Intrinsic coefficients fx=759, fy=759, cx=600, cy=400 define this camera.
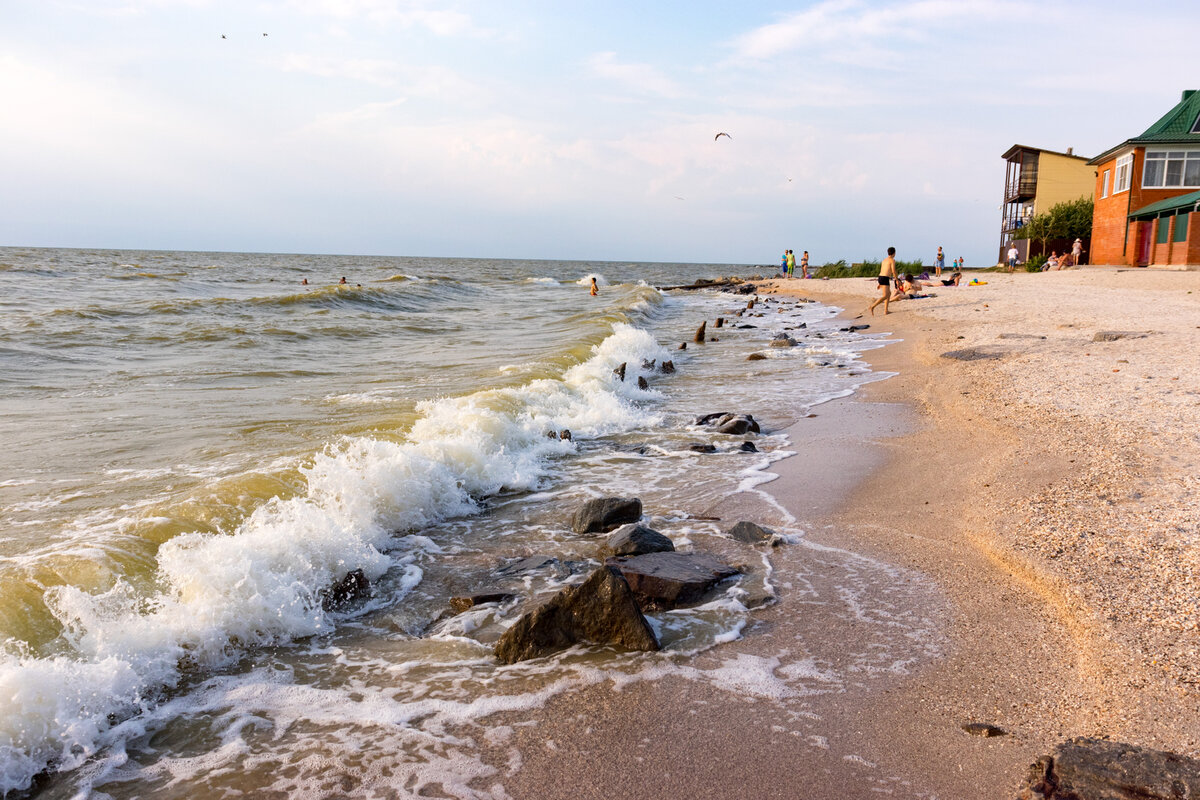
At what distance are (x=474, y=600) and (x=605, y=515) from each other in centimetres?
150

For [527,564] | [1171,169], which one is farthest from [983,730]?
[1171,169]

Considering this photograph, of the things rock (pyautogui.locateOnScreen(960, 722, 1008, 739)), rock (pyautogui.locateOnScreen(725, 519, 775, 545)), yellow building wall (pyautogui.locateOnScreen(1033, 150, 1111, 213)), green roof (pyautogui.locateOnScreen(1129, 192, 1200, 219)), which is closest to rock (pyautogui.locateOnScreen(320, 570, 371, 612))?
rock (pyautogui.locateOnScreen(725, 519, 775, 545))

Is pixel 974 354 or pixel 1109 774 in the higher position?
pixel 974 354

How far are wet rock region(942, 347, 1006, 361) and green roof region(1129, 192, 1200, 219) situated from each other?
788 inches

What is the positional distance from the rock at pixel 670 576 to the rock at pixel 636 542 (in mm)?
91

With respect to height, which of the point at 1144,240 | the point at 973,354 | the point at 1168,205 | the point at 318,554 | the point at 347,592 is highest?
the point at 1168,205

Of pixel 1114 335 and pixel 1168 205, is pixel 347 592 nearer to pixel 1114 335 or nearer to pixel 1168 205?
pixel 1114 335

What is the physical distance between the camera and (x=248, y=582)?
4.59m

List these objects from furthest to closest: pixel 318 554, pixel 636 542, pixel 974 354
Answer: pixel 974 354 → pixel 636 542 → pixel 318 554

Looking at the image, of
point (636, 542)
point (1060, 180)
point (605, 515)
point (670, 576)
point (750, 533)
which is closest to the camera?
point (670, 576)

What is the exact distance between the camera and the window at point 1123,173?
32.1 meters

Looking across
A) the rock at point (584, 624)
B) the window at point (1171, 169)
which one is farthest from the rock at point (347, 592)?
the window at point (1171, 169)

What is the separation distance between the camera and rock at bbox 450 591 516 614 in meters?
4.70

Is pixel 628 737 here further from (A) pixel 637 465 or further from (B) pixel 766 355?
(B) pixel 766 355
